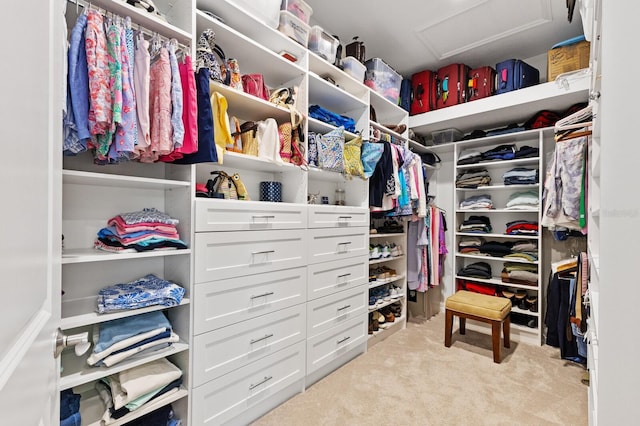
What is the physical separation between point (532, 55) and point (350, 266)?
2.84 m

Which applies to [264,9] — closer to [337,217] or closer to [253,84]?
[253,84]

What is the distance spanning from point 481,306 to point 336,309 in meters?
1.25

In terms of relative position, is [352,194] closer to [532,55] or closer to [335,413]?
[335,413]

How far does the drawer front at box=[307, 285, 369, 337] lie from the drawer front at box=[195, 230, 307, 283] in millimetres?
378

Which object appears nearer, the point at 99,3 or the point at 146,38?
the point at 99,3

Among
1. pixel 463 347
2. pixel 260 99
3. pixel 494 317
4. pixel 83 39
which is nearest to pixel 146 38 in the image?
pixel 83 39

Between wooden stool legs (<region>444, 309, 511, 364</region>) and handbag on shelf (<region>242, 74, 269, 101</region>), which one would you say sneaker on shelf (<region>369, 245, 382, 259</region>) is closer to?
wooden stool legs (<region>444, 309, 511, 364</region>)

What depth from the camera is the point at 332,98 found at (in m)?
2.49

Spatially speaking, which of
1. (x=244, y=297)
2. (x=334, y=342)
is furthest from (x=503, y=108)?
(x=244, y=297)

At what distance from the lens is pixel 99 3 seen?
121 cm

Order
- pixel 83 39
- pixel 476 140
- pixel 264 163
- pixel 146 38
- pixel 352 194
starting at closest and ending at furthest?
pixel 83 39, pixel 146 38, pixel 264 163, pixel 352 194, pixel 476 140

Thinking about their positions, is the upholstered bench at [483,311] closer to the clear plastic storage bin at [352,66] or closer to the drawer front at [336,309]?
the drawer front at [336,309]

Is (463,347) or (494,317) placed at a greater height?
(494,317)

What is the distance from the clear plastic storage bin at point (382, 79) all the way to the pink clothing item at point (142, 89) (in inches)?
78.5
